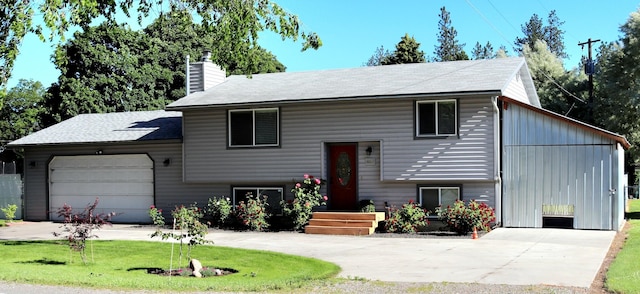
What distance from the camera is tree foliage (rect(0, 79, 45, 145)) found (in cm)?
5088

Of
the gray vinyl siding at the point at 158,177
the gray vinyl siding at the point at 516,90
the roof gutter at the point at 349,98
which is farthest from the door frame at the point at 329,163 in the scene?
the gray vinyl siding at the point at 516,90

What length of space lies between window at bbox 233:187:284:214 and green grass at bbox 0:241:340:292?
505cm

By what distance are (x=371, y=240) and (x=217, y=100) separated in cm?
723

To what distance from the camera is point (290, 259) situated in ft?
43.9

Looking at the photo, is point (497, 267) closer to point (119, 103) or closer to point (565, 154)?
point (565, 154)

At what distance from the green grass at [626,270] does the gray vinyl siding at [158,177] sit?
39.0ft

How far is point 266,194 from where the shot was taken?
832 inches

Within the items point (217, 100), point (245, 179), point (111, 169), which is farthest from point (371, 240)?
point (111, 169)

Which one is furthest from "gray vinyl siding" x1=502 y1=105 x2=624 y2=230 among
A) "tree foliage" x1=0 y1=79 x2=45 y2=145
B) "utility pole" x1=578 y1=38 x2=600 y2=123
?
"tree foliage" x1=0 y1=79 x2=45 y2=145

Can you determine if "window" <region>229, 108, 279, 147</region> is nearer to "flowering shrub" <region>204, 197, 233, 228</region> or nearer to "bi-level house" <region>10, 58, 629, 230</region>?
"bi-level house" <region>10, 58, 629, 230</region>

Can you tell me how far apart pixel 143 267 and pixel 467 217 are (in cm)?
841

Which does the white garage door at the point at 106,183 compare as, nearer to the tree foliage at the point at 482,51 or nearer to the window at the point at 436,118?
the window at the point at 436,118

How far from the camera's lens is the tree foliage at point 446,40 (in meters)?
55.4

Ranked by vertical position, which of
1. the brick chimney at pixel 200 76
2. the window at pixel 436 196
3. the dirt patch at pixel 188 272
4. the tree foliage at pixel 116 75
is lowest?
the dirt patch at pixel 188 272
